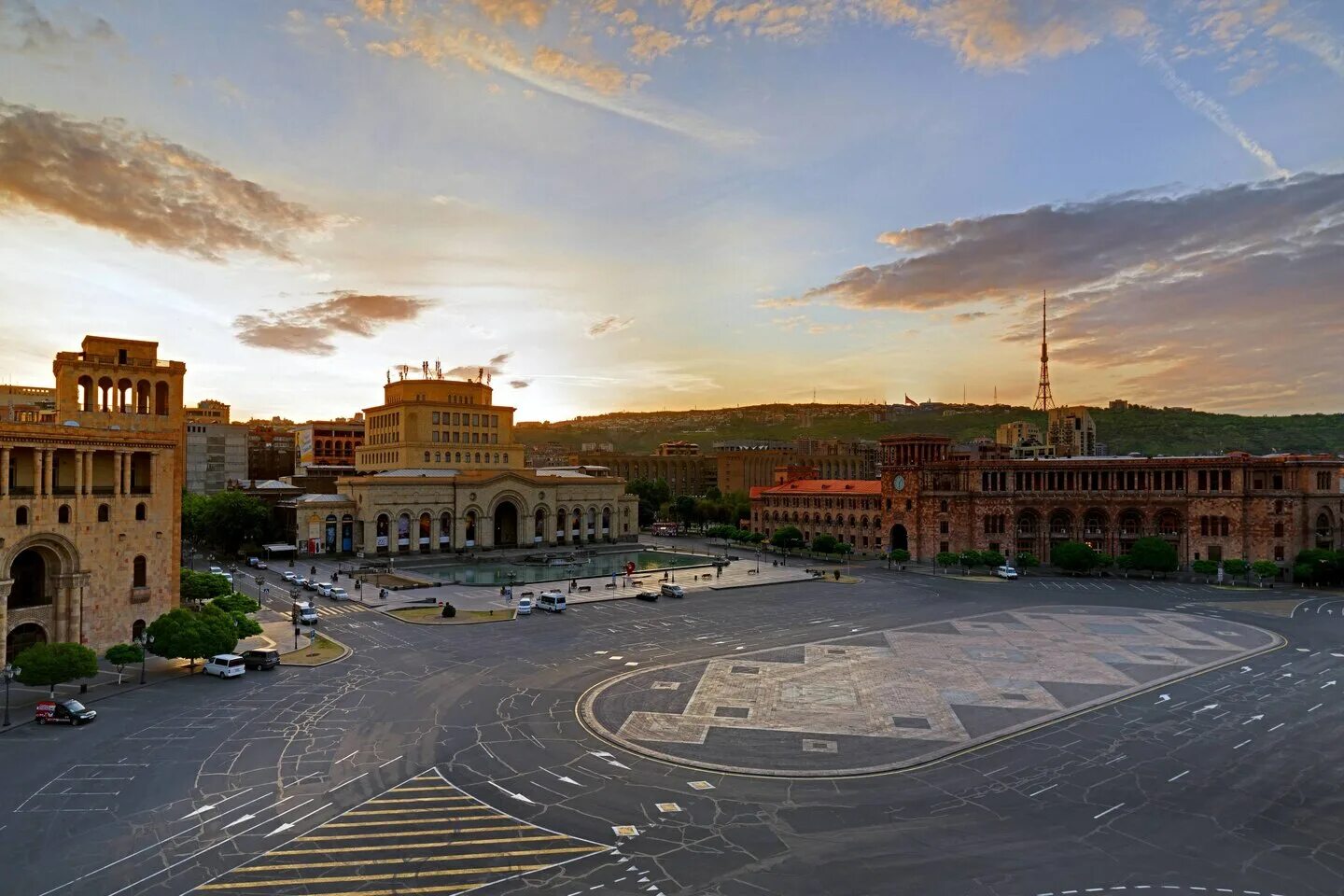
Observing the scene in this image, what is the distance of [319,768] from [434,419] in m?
100

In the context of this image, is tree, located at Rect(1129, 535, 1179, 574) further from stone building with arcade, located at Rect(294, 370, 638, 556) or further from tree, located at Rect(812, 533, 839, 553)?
stone building with arcade, located at Rect(294, 370, 638, 556)

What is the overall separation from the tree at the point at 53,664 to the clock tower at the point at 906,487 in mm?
94608

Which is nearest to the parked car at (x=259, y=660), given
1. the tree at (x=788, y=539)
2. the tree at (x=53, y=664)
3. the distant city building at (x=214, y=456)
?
the tree at (x=53, y=664)

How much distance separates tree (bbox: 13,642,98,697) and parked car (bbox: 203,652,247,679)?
20.1 ft

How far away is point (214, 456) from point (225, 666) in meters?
142

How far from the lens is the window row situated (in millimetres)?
46031

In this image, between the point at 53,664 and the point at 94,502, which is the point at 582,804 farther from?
the point at 94,502

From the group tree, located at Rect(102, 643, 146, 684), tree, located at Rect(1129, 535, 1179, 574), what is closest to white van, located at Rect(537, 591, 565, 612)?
tree, located at Rect(102, 643, 146, 684)

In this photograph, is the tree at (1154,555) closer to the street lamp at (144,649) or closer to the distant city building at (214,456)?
the street lamp at (144,649)

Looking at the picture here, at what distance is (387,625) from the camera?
2459 inches

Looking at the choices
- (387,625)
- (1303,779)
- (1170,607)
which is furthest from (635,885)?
(1170,607)

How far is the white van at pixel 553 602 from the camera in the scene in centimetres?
7006

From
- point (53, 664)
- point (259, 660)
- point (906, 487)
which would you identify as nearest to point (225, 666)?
point (259, 660)

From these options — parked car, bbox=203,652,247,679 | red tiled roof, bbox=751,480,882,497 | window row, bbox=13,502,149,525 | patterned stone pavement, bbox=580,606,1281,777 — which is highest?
window row, bbox=13,502,149,525
